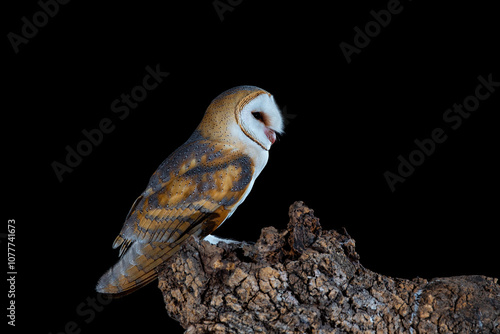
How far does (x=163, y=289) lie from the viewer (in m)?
2.61

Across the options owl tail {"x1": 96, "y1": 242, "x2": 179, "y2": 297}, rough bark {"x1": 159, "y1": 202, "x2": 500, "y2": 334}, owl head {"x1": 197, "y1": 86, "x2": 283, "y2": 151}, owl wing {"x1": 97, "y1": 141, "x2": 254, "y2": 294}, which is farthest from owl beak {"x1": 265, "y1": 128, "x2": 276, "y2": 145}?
owl tail {"x1": 96, "y1": 242, "x2": 179, "y2": 297}

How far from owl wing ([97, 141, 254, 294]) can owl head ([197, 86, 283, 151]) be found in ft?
0.34

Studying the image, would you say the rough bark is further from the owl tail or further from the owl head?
the owl head

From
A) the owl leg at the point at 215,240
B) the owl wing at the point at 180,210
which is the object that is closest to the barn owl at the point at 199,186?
the owl wing at the point at 180,210

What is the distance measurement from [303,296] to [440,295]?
698mm

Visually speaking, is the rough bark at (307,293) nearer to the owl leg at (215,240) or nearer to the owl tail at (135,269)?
the owl tail at (135,269)

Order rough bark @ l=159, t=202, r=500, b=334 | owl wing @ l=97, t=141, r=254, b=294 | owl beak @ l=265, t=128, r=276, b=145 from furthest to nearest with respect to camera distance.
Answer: owl beak @ l=265, t=128, r=276, b=145 → owl wing @ l=97, t=141, r=254, b=294 → rough bark @ l=159, t=202, r=500, b=334

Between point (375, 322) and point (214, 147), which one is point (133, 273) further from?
point (375, 322)

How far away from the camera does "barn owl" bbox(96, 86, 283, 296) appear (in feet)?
8.91

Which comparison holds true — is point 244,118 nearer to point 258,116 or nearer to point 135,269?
point 258,116

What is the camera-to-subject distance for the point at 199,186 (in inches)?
108

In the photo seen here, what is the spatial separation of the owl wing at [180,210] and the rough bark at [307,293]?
0.80ft

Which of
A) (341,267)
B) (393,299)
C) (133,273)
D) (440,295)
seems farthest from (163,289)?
(440,295)

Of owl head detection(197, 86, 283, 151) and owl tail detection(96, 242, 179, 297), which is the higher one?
owl head detection(197, 86, 283, 151)
